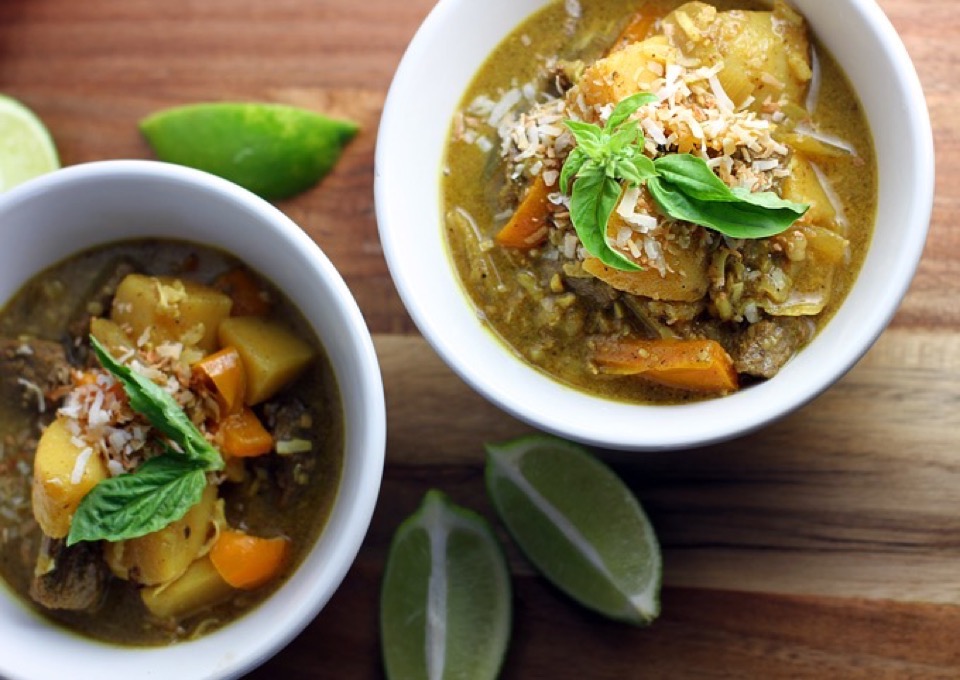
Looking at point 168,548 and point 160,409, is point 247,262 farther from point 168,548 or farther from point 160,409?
point 168,548

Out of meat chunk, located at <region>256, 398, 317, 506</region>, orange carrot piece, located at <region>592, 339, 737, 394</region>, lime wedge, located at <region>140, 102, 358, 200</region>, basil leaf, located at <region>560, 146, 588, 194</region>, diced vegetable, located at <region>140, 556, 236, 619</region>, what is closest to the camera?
basil leaf, located at <region>560, 146, 588, 194</region>

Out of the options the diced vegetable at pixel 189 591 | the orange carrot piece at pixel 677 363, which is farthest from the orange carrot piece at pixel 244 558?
the orange carrot piece at pixel 677 363

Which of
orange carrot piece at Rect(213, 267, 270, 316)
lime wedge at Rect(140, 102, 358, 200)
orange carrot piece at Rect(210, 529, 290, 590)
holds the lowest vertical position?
orange carrot piece at Rect(210, 529, 290, 590)

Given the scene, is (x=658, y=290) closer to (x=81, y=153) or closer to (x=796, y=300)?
(x=796, y=300)

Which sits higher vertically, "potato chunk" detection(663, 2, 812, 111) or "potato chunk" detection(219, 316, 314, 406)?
"potato chunk" detection(663, 2, 812, 111)

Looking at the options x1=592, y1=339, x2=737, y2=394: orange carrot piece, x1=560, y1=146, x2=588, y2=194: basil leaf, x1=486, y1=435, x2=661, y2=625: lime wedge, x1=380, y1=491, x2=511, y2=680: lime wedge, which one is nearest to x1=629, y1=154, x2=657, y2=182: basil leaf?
x1=560, y1=146, x2=588, y2=194: basil leaf

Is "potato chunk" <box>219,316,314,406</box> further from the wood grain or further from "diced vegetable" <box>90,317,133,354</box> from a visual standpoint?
the wood grain

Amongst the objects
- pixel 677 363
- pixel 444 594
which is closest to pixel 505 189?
pixel 677 363
